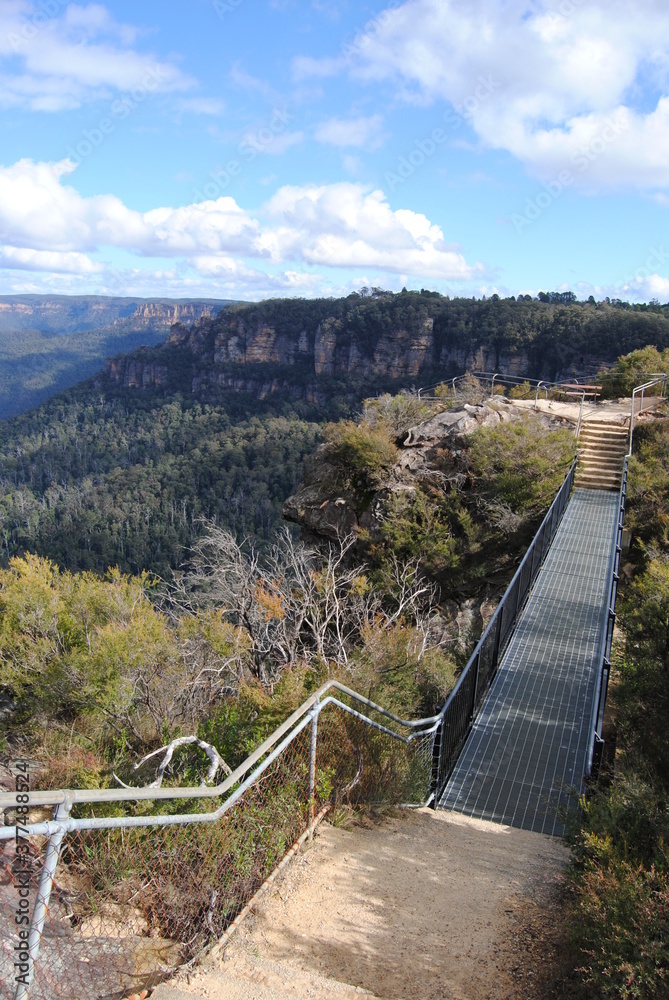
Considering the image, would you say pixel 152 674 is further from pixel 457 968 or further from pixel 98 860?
pixel 457 968

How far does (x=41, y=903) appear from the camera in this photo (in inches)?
78.4

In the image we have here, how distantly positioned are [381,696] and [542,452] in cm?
869

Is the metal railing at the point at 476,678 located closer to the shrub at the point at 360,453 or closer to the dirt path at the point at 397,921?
the dirt path at the point at 397,921

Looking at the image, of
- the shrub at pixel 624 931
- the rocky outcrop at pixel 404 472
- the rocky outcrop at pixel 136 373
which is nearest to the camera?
the shrub at pixel 624 931

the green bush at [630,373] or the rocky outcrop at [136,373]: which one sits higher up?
the rocky outcrop at [136,373]

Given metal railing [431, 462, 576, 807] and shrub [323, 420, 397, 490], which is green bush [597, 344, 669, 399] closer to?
shrub [323, 420, 397, 490]

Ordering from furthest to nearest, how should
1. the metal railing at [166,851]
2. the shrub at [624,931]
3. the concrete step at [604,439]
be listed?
the concrete step at [604,439], the shrub at [624,931], the metal railing at [166,851]

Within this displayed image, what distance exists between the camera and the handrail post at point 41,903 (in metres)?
1.96

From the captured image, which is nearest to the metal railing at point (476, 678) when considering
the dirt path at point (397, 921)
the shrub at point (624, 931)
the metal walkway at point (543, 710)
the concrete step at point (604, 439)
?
the metal walkway at point (543, 710)

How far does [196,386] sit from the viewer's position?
106 meters

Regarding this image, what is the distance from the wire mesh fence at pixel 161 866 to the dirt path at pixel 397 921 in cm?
20

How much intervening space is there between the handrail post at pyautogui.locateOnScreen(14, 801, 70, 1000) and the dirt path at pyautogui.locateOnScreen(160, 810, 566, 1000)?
905 mm

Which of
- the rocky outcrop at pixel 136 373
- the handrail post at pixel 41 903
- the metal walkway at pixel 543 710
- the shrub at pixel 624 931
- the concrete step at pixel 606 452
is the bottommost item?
the metal walkway at pixel 543 710

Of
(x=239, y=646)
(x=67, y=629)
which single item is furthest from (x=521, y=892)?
(x=67, y=629)
